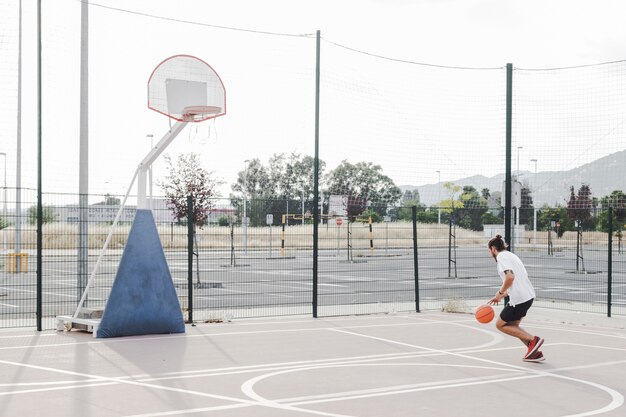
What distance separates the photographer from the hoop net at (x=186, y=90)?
12.8 meters

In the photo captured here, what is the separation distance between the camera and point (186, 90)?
42.3 feet

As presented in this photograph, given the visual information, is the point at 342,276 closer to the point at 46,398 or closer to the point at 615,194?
the point at 615,194

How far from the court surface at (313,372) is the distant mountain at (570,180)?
404cm

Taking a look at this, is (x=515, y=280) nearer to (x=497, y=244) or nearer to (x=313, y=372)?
(x=497, y=244)

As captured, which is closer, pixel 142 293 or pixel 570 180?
pixel 142 293

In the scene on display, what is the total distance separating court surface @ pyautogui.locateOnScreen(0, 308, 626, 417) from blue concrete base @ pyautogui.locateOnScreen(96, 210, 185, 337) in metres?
0.27

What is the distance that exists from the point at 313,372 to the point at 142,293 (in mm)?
3999

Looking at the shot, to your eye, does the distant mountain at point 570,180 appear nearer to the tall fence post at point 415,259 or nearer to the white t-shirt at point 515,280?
the tall fence post at point 415,259

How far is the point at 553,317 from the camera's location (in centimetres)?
1612

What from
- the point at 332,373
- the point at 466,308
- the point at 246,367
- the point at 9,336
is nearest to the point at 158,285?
the point at 9,336

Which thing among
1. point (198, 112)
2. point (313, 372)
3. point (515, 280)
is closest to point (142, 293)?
point (198, 112)

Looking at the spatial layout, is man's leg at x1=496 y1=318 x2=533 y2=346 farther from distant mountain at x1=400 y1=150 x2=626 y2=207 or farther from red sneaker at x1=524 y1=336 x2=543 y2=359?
distant mountain at x1=400 y1=150 x2=626 y2=207

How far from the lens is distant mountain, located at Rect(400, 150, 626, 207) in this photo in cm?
1725

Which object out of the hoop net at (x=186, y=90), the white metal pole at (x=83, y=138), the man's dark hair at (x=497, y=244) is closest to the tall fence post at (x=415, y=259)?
the hoop net at (x=186, y=90)
